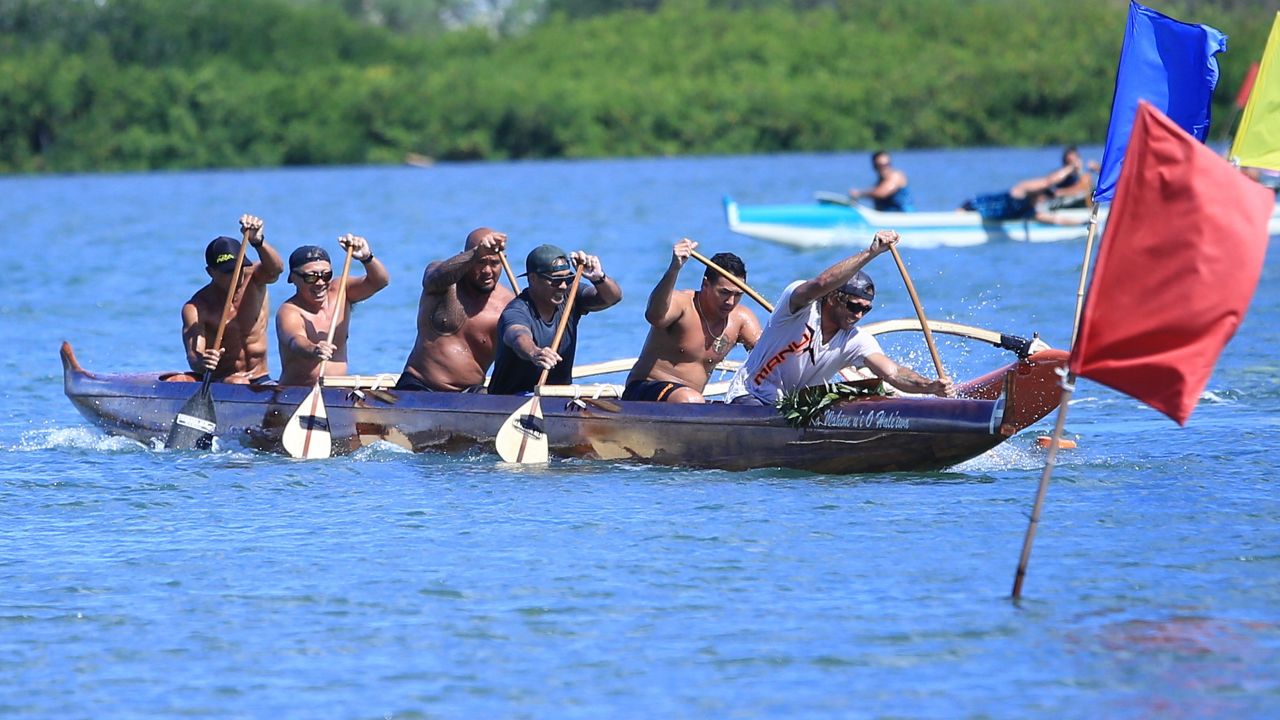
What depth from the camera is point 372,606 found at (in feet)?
26.9

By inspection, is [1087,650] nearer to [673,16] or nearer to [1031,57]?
[1031,57]

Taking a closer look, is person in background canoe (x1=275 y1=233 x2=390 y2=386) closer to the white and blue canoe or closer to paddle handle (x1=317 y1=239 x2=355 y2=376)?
paddle handle (x1=317 y1=239 x2=355 y2=376)

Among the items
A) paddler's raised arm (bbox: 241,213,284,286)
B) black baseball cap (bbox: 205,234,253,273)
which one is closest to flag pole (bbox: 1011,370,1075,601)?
paddler's raised arm (bbox: 241,213,284,286)

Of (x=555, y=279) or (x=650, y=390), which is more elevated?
(x=555, y=279)

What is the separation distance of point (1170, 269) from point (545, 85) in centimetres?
5835

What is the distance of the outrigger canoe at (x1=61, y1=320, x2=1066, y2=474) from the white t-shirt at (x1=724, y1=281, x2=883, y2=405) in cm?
23

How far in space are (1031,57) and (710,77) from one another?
39.5 feet

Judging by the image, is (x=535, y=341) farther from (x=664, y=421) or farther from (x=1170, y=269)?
(x=1170, y=269)

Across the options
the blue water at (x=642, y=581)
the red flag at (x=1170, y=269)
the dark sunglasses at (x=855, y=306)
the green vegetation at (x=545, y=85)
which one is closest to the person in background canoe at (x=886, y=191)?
the blue water at (x=642, y=581)

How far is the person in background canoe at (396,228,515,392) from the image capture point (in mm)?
11570

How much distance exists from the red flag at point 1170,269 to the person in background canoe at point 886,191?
1807 cm

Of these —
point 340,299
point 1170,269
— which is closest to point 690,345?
point 340,299

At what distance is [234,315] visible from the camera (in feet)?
40.4

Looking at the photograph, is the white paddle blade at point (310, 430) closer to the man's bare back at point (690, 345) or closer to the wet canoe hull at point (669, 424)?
the wet canoe hull at point (669, 424)
